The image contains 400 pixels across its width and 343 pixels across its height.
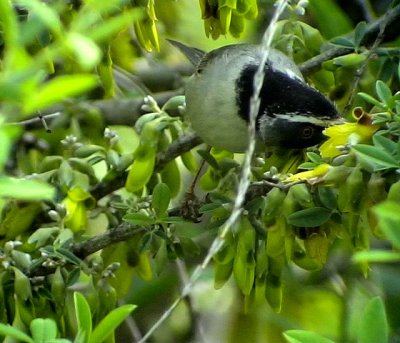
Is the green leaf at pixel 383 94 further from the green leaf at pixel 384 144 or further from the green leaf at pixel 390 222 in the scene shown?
the green leaf at pixel 390 222

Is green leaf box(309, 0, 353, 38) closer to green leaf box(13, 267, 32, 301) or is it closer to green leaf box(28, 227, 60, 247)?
green leaf box(28, 227, 60, 247)

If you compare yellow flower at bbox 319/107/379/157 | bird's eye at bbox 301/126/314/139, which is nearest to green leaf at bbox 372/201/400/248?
yellow flower at bbox 319/107/379/157

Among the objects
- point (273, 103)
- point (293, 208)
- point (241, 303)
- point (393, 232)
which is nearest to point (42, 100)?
point (393, 232)

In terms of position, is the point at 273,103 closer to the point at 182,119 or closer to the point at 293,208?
the point at 182,119

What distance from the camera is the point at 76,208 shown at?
1582 mm

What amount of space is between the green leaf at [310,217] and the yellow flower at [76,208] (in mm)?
450

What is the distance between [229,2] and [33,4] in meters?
0.78

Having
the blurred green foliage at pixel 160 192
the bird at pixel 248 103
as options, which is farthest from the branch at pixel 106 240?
the bird at pixel 248 103

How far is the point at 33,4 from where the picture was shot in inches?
24.8

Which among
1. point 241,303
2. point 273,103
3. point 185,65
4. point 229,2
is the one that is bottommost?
point 241,303

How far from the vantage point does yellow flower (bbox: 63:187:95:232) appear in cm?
156

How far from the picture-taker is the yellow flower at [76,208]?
1.56 metres

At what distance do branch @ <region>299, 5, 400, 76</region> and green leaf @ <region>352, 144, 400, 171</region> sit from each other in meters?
0.68

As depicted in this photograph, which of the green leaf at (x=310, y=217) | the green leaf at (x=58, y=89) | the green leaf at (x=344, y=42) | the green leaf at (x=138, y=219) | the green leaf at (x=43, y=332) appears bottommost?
the green leaf at (x=138, y=219)
